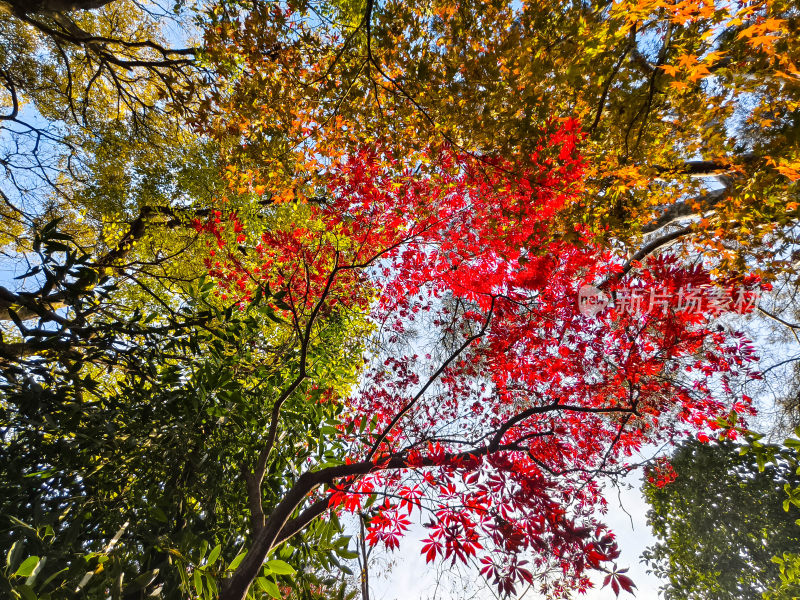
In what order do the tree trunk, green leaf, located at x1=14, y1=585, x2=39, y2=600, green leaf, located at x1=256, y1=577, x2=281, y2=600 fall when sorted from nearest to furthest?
green leaf, located at x1=14, y1=585, x2=39, y2=600, green leaf, located at x1=256, y1=577, x2=281, y2=600, the tree trunk

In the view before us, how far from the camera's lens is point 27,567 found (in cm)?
118

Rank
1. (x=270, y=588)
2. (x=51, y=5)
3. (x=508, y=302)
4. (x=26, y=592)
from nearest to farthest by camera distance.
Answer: (x=26, y=592) < (x=270, y=588) < (x=51, y=5) < (x=508, y=302)

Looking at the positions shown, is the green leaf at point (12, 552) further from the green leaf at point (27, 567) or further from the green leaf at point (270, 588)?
the green leaf at point (270, 588)

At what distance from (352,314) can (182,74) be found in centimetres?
629

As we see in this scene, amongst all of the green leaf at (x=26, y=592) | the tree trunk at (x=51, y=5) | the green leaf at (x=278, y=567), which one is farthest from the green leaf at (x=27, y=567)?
the tree trunk at (x=51, y=5)

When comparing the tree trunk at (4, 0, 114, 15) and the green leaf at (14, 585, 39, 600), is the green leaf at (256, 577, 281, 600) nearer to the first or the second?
the green leaf at (14, 585, 39, 600)

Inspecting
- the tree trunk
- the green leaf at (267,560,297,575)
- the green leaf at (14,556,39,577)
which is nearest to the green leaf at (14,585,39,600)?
the green leaf at (14,556,39,577)

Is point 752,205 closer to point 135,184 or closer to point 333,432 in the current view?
point 333,432

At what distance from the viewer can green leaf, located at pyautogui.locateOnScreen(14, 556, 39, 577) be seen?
116 centimetres

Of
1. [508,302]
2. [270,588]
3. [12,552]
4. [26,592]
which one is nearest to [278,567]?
[270,588]

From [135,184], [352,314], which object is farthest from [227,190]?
[352,314]

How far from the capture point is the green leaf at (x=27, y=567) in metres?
1.16

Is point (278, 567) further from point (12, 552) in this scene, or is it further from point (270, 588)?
point (12, 552)

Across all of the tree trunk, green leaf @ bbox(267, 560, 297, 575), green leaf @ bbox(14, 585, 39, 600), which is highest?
the tree trunk
